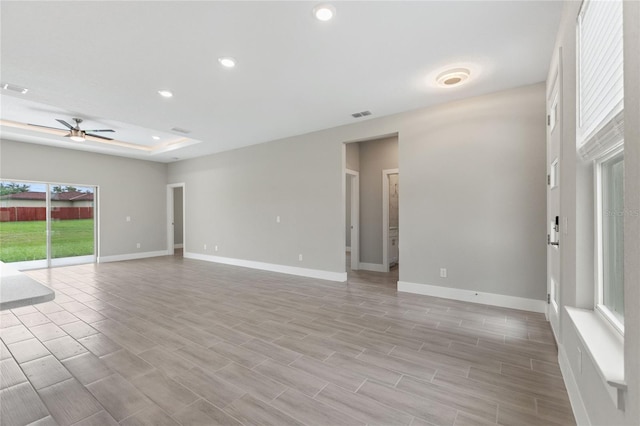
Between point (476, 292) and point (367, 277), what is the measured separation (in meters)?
2.07

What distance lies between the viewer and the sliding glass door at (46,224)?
613 centimetres

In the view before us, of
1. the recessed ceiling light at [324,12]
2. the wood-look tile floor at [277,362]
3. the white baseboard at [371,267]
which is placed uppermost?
the recessed ceiling light at [324,12]

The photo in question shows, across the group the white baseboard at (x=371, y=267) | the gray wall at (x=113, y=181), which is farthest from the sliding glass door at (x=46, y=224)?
the white baseboard at (x=371, y=267)

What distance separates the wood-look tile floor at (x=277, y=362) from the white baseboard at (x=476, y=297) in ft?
0.51

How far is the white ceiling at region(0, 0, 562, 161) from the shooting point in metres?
2.24

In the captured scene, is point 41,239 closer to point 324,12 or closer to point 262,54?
point 262,54

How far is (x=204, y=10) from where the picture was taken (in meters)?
2.21

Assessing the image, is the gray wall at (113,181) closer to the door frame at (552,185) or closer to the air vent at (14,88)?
the air vent at (14,88)

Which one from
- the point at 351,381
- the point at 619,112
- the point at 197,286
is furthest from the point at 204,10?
the point at 197,286

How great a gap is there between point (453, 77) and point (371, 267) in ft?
13.6

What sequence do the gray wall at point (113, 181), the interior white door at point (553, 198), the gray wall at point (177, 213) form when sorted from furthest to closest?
the gray wall at point (177, 213) → the gray wall at point (113, 181) → the interior white door at point (553, 198)

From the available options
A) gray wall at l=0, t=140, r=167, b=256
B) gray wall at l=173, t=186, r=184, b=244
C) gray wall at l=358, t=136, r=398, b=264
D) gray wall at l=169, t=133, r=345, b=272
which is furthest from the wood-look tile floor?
gray wall at l=173, t=186, r=184, b=244

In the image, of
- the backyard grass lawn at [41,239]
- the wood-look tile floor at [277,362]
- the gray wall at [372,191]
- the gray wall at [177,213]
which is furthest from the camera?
the gray wall at [177,213]

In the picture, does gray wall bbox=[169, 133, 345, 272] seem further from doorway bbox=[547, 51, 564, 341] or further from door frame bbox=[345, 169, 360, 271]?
doorway bbox=[547, 51, 564, 341]
